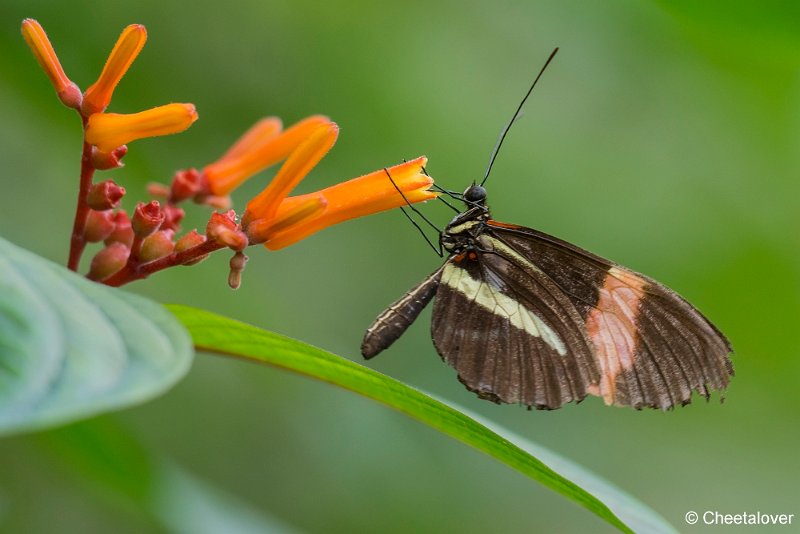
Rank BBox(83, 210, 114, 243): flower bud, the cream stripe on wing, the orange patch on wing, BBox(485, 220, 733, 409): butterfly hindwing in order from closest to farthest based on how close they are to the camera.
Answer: BBox(83, 210, 114, 243): flower bud
BBox(485, 220, 733, 409): butterfly hindwing
the orange patch on wing
the cream stripe on wing

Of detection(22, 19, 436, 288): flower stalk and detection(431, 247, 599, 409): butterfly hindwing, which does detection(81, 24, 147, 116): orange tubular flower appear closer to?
detection(22, 19, 436, 288): flower stalk

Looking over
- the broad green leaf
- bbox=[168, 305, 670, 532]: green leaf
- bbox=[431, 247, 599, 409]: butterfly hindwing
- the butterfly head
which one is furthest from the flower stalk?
bbox=[431, 247, 599, 409]: butterfly hindwing

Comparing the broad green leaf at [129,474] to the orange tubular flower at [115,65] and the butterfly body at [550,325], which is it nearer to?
the butterfly body at [550,325]

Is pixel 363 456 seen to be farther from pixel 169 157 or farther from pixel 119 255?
pixel 119 255

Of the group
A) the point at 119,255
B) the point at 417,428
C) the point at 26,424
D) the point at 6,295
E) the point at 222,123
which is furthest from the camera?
the point at 417,428

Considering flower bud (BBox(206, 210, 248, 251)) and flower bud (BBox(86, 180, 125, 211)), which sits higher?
flower bud (BBox(206, 210, 248, 251))

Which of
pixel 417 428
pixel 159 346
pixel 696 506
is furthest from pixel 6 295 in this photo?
pixel 696 506
